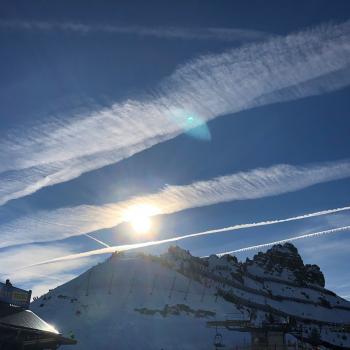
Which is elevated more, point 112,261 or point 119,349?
point 112,261

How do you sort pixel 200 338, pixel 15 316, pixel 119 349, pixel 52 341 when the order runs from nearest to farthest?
pixel 15 316, pixel 52 341, pixel 119 349, pixel 200 338

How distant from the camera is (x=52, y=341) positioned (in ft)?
99.5

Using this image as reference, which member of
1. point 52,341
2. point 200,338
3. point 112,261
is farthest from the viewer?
point 112,261

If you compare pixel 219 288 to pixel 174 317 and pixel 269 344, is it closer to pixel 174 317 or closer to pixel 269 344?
pixel 174 317

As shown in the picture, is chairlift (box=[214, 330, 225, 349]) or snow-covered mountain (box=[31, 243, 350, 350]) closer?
chairlift (box=[214, 330, 225, 349])

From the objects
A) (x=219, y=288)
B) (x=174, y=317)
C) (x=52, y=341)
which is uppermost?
(x=219, y=288)

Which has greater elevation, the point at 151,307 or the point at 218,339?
the point at 151,307

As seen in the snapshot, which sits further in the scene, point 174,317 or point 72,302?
point 72,302

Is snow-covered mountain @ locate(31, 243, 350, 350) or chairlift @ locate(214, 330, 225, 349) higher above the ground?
snow-covered mountain @ locate(31, 243, 350, 350)

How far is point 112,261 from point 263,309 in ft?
190

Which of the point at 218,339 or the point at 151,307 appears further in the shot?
the point at 151,307

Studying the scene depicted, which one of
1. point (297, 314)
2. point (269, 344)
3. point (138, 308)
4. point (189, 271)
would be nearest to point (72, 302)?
point (138, 308)

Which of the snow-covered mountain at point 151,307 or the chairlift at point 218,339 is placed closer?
the chairlift at point 218,339

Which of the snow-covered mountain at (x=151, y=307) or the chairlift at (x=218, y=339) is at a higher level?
the snow-covered mountain at (x=151, y=307)
